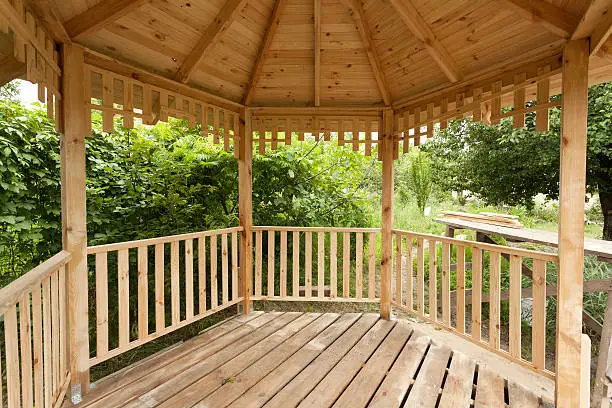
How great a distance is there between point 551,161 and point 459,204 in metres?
3.61

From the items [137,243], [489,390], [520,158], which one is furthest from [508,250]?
[520,158]

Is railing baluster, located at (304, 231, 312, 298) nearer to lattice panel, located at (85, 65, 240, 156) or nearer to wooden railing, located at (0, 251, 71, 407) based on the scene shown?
lattice panel, located at (85, 65, 240, 156)

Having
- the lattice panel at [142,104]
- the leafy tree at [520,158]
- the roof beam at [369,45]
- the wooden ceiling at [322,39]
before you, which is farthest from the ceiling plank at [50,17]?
the leafy tree at [520,158]

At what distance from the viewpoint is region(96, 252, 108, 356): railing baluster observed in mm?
2252

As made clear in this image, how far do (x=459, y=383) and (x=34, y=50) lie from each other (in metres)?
3.43

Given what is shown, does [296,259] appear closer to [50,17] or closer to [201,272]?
[201,272]

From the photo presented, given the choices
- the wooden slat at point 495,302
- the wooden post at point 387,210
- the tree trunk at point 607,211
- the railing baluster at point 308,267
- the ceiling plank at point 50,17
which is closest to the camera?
the ceiling plank at point 50,17

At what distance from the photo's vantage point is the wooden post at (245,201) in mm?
3479

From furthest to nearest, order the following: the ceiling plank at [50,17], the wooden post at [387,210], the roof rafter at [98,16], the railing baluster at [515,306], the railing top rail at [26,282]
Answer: the wooden post at [387,210]
the railing baluster at [515,306]
the roof rafter at [98,16]
the ceiling plank at [50,17]
the railing top rail at [26,282]

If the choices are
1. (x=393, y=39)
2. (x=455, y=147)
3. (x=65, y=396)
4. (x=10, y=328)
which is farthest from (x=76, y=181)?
(x=455, y=147)

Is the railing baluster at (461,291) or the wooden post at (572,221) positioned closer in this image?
the wooden post at (572,221)

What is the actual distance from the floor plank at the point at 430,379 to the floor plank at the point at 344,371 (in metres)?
0.44

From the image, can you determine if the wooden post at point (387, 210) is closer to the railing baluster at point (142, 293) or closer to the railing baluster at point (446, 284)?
the railing baluster at point (446, 284)

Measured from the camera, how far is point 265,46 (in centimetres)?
295
